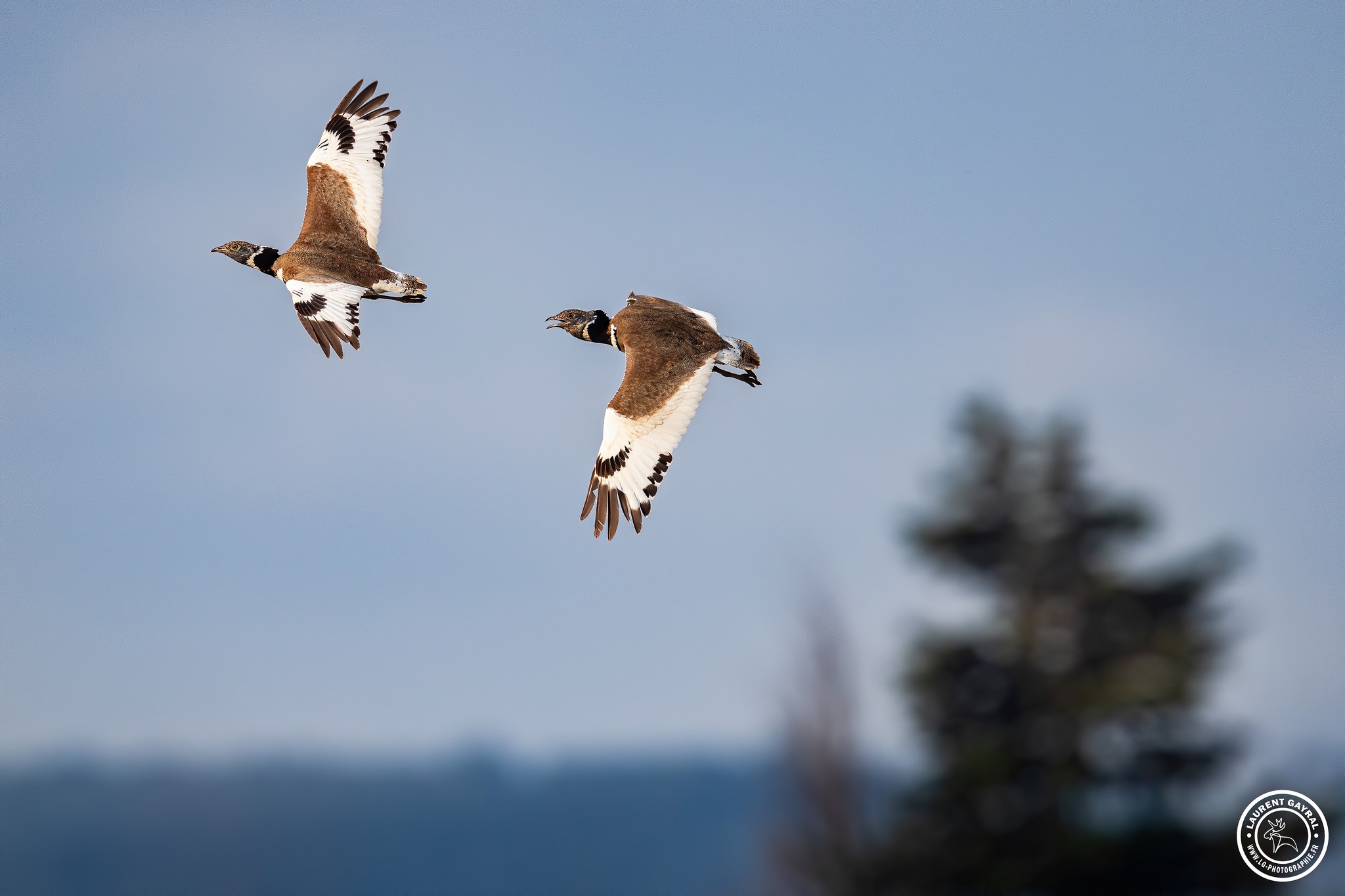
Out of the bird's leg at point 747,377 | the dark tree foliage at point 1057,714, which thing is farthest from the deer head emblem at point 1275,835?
the bird's leg at point 747,377

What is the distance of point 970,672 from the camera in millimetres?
26938

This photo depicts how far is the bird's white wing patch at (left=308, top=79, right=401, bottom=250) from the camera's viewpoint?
19766 millimetres

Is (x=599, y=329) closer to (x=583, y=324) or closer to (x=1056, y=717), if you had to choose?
(x=583, y=324)

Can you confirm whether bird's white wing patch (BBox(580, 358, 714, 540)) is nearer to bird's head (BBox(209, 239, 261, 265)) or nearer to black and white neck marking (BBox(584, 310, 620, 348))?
black and white neck marking (BBox(584, 310, 620, 348))

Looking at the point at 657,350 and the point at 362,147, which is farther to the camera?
the point at 362,147

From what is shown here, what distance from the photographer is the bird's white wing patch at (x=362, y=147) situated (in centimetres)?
1977

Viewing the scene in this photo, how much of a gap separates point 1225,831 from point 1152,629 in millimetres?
3766

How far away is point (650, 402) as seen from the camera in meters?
16.8

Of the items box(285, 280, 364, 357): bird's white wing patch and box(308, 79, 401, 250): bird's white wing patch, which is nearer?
box(285, 280, 364, 357): bird's white wing patch

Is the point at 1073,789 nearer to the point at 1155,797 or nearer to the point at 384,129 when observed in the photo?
the point at 1155,797

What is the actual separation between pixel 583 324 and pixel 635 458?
9.00 feet

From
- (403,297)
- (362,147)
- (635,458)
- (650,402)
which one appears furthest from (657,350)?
(362,147)

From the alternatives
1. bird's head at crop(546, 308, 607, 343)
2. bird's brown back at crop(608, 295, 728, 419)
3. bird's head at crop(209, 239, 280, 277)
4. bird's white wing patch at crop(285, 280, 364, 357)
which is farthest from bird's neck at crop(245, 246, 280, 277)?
bird's brown back at crop(608, 295, 728, 419)

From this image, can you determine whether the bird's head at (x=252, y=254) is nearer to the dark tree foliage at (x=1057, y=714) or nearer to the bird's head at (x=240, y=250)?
the bird's head at (x=240, y=250)
